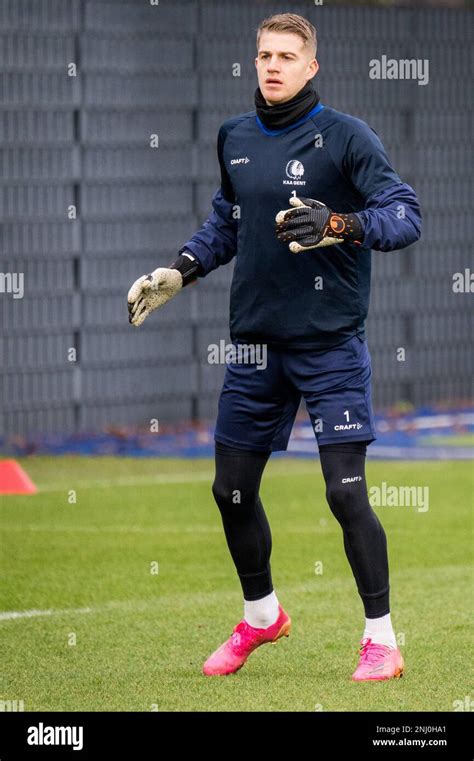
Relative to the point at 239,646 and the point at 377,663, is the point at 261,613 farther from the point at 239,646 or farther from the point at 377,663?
the point at 377,663

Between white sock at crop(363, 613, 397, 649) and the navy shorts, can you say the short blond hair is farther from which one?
white sock at crop(363, 613, 397, 649)

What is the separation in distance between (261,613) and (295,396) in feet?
2.66

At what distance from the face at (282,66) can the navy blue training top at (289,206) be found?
0.12 metres

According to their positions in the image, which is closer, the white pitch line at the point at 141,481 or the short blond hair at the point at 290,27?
the short blond hair at the point at 290,27

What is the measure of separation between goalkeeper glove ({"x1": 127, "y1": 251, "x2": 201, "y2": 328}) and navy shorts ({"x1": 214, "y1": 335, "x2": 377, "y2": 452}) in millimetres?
364

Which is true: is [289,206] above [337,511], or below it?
above

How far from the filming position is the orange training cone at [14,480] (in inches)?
406

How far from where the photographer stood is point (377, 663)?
17.4ft

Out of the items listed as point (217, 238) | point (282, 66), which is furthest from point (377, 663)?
point (282, 66)

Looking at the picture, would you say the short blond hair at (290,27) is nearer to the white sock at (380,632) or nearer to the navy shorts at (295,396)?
the navy shorts at (295,396)

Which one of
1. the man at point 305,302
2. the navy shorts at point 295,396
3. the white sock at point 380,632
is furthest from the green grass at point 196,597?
the navy shorts at point 295,396

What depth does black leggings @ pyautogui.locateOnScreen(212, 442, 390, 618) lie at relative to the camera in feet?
17.5
